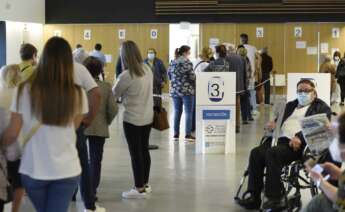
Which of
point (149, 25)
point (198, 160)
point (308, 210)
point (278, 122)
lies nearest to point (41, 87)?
point (308, 210)

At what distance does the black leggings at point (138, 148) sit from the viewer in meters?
5.54

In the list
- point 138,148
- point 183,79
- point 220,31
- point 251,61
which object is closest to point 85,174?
point 138,148

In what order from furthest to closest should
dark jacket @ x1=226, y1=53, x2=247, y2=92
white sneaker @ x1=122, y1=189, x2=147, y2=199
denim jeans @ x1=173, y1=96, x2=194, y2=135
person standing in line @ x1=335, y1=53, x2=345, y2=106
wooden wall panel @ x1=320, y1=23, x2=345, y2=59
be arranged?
wooden wall panel @ x1=320, y1=23, x2=345, y2=59 → person standing in line @ x1=335, y1=53, x2=345, y2=106 → dark jacket @ x1=226, y1=53, x2=247, y2=92 → denim jeans @ x1=173, y1=96, x2=194, y2=135 → white sneaker @ x1=122, y1=189, x2=147, y2=199

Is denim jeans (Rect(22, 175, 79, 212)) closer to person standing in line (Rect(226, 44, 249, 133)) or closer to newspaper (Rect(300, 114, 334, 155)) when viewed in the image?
newspaper (Rect(300, 114, 334, 155))

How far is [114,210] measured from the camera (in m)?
5.38

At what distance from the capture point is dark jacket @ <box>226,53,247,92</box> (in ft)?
32.3

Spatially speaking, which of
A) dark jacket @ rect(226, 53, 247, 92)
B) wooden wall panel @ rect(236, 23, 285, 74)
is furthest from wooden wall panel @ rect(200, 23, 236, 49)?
dark jacket @ rect(226, 53, 247, 92)

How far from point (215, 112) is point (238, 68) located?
1.96 m

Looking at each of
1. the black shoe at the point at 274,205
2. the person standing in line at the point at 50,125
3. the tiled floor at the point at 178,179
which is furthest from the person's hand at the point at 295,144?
the person standing in line at the point at 50,125

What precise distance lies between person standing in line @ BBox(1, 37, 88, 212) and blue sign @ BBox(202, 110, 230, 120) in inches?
202

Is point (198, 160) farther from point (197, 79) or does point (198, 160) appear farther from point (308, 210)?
point (308, 210)

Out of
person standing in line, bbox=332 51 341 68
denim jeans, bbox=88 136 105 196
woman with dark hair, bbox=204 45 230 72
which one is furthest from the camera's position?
person standing in line, bbox=332 51 341 68

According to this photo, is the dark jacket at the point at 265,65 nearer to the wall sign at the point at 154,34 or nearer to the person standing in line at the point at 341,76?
the person standing in line at the point at 341,76

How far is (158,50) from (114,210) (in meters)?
12.9
